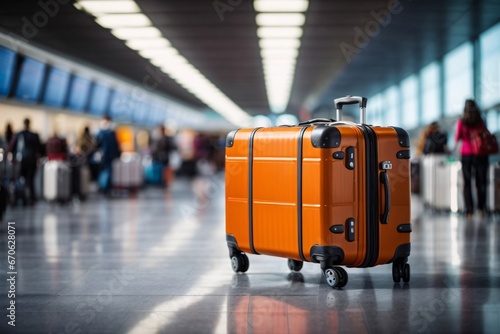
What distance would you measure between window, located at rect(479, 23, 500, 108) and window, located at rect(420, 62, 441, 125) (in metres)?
5.35

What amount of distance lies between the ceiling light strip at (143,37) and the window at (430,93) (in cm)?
753

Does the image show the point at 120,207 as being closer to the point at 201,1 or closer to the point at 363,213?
the point at 201,1

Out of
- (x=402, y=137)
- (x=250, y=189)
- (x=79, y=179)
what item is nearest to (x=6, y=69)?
(x=79, y=179)

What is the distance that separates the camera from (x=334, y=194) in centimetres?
539

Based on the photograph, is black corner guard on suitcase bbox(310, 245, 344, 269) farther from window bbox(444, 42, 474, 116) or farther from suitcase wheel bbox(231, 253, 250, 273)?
window bbox(444, 42, 474, 116)

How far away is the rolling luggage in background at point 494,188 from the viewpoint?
11766mm

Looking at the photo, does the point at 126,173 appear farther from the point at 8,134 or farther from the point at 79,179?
the point at 8,134

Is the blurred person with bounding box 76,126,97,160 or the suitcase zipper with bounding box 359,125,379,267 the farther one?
the blurred person with bounding box 76,126,97,160

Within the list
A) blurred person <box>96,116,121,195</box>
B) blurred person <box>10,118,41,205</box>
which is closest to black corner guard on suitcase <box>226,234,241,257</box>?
blurred person <box>10,118,41,205</box>

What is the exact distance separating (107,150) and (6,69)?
3262 millimetres

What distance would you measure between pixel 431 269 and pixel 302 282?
1.29m

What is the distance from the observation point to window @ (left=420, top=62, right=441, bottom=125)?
2431 centimetres

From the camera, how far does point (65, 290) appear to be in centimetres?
554

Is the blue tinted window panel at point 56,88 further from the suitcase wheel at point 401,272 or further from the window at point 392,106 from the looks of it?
the suitcase wheel at point 401,272
